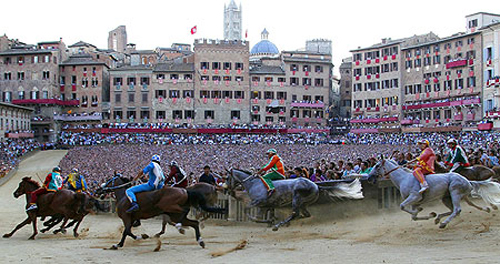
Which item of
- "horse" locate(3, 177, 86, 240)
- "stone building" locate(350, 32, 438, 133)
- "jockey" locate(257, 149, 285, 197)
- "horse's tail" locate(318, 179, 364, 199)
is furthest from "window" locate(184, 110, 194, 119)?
"horse's tail" locate(318, 179, 364, 199)

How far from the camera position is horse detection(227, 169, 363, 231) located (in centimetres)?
1733

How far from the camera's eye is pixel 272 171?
17938 millimetres

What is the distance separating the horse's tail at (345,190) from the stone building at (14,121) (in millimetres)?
58179

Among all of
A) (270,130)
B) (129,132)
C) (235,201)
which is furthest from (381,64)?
(235,201)

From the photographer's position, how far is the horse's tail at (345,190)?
17.7m

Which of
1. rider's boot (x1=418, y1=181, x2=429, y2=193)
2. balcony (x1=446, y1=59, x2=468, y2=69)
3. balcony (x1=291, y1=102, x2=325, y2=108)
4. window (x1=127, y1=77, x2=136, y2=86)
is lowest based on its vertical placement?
rider's boot (x1=418, y1=181, x2=429, y2=193)

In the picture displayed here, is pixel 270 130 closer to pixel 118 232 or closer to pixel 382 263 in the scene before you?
pixel 118 232

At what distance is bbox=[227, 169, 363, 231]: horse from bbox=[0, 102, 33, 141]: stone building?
56816 mm

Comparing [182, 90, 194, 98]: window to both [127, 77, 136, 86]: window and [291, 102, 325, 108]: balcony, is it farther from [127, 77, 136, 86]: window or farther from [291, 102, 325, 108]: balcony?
[291, 102, 325, 108]: balcony

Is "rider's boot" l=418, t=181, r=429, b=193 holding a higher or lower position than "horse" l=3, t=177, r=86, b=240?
higher

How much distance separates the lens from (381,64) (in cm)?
7944

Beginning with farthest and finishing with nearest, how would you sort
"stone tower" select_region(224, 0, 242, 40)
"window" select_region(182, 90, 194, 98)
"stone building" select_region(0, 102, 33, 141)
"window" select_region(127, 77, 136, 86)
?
1. "stone tower" select_region(224, 0, 242, 40)
2. "window" select_region(182, 90, 194, 98)
3. "window" select_region(127, 77, 136, 86)
4. "stone building" select_region(0, 102, 33, 141)

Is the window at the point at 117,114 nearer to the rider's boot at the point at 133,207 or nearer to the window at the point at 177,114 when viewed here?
the window at the point at 177,114

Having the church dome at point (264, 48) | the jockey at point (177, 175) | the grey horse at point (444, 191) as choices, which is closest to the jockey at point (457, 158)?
the grey horse at point (444, 191)
